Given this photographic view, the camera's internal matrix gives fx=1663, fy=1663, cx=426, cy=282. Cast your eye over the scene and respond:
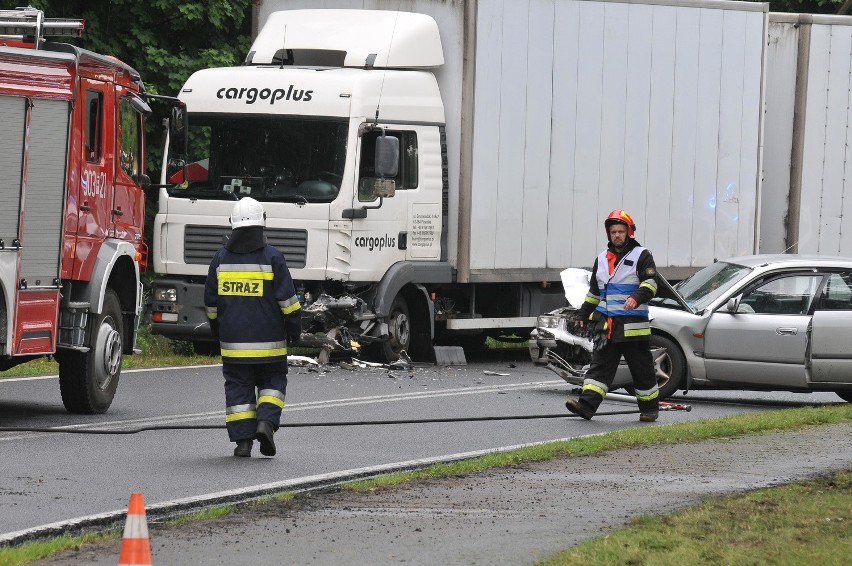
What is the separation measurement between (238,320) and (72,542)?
11.2 feet

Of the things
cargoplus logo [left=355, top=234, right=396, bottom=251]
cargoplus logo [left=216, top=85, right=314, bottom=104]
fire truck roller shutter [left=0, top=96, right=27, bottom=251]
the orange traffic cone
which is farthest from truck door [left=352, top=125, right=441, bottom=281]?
the orange traffic cone

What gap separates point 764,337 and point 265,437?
657 cm

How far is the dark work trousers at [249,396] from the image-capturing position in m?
11.1

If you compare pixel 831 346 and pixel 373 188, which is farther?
pixel 373 188

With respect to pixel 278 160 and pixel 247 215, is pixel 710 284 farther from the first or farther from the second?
pixel 247 215

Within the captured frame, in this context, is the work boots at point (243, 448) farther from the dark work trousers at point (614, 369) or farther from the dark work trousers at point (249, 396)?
the dark work trousers at point (614, 369)

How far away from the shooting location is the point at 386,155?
1809 centimetres

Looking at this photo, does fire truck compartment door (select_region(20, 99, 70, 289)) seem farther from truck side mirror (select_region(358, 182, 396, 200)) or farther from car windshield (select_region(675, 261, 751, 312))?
car windshield (select_region(675, 261, 751, 312))

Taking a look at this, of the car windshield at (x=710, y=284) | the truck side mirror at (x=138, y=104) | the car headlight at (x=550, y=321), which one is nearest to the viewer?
the truck side mirror at (x=138, y=104)

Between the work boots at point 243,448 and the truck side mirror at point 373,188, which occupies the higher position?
the truck side mirror at point 373,188

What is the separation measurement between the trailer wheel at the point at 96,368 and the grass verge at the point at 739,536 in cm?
583

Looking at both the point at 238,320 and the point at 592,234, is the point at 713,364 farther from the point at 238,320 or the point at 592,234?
the point at 238,320

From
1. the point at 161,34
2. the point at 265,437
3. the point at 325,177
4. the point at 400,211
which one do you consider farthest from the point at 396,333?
the point at 161,34

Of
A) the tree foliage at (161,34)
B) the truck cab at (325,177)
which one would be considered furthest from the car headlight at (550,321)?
the tree foliage at (161,34)
